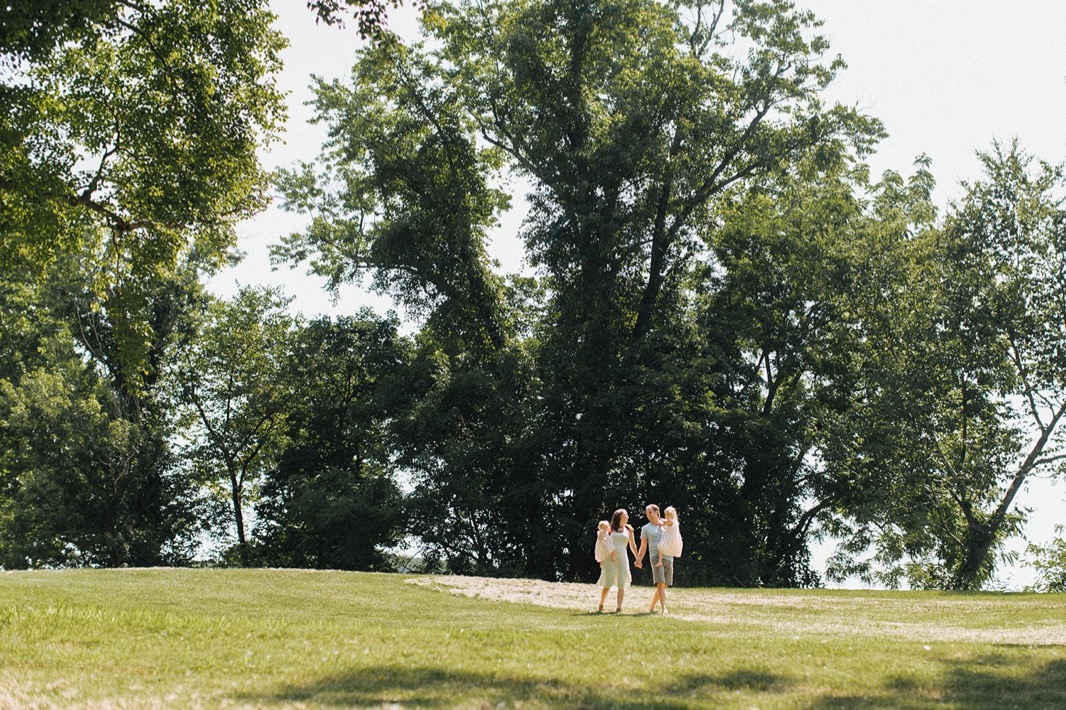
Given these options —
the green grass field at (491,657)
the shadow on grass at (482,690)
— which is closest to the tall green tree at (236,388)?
the green grass field at (491,657)

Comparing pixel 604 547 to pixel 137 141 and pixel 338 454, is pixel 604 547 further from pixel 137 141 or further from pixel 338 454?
pixel 338 454

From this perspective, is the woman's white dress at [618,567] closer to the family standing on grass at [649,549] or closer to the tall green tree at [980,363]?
the family standing on grass at [649,549]

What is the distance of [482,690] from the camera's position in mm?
10023

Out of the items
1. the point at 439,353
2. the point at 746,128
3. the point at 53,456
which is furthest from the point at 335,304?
the point at 746,128

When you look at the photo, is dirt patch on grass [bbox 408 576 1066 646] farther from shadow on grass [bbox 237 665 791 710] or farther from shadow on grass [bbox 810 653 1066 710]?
shadow on grass [bbox 237 665 791 710]

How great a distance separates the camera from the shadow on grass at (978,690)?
10.2 metres

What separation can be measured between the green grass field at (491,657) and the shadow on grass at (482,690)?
28mm

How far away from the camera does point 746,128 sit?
3753 cm

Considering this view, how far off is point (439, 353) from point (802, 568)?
1496 cm

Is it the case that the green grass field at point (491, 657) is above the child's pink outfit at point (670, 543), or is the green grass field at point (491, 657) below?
below

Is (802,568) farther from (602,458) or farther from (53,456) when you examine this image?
(53,456)

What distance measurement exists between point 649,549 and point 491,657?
21.7 ft

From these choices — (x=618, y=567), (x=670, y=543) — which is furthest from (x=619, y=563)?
(x=670, y=543)

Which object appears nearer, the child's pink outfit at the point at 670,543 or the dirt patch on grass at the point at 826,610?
the dirt patch on grass at the point at 826,610
